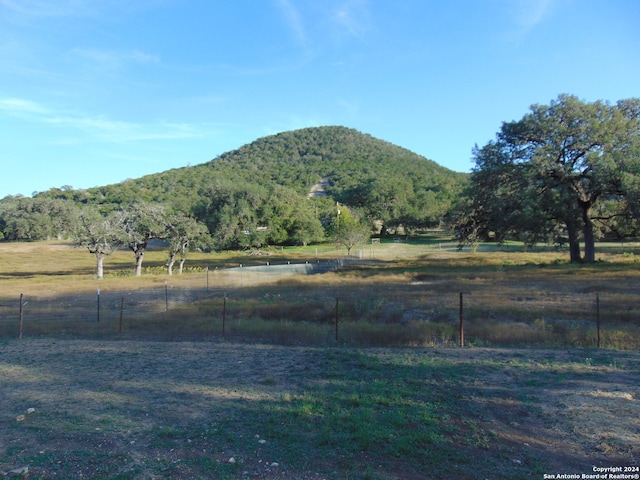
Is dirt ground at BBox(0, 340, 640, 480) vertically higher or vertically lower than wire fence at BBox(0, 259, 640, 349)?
higher

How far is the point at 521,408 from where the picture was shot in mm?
6848

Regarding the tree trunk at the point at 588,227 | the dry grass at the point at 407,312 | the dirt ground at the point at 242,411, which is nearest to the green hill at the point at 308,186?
the dry grass at the point at 407,312

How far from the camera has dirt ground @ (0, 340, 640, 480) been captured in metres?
5.12

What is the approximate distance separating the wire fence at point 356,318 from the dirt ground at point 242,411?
78.1 inches

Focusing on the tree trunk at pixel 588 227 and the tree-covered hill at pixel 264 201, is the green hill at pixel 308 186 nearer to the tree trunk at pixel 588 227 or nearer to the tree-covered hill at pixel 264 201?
the tree-covered hill at pixel 264 201

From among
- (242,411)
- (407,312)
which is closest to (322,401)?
(242,411)

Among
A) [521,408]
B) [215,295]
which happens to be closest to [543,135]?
[215,295]

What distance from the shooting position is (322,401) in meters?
7.27

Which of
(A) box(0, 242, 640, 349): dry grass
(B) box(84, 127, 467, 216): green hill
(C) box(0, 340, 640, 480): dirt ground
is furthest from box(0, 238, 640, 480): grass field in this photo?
(B) box(84, 127, 467, 216): green hill

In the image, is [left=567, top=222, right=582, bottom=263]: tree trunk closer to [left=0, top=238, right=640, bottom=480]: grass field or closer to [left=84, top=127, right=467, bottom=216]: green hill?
[left=0, top=238, right=640, bottom=480]: grass field

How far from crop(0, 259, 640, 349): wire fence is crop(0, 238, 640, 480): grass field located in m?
0.15

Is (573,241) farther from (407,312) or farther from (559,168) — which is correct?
(407,312)

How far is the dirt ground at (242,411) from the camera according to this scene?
5.12 metres

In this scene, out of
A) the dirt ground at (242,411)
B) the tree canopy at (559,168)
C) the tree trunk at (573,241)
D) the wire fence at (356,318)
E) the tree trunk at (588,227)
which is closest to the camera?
the dirt ground at (242,411)
